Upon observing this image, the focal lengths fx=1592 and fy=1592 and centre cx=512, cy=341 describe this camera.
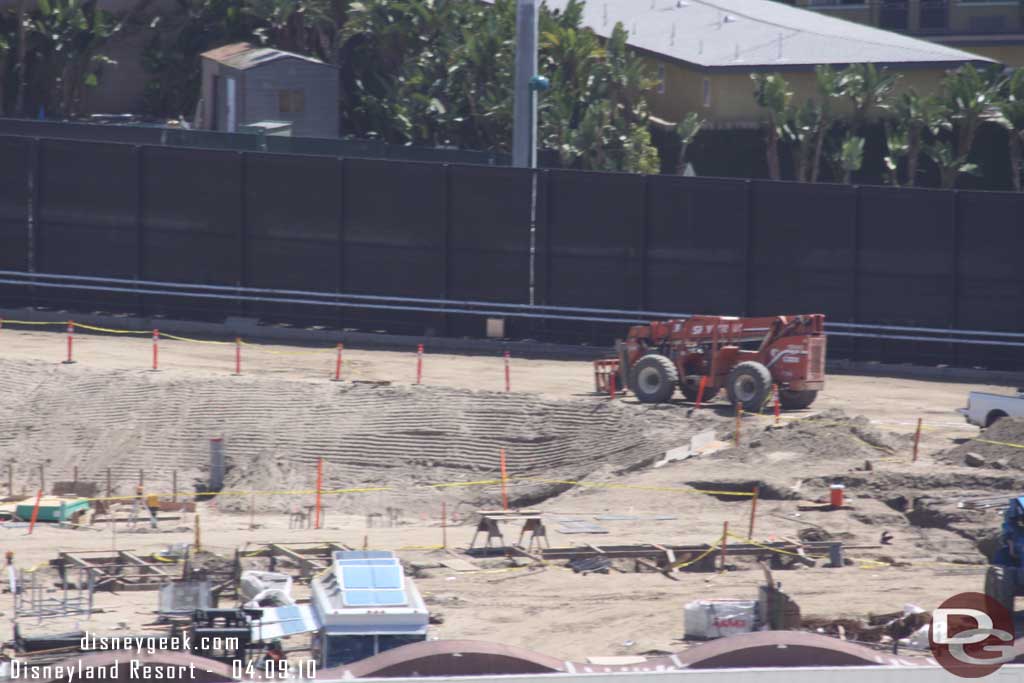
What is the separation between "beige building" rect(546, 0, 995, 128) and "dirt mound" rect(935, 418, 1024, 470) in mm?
21760

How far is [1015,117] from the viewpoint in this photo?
147ft

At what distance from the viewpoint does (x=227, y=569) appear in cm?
2192

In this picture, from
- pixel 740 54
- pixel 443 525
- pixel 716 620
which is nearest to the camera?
pixel 716 620

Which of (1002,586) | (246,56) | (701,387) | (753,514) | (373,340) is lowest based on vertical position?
(753,514)

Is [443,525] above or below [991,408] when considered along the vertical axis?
below

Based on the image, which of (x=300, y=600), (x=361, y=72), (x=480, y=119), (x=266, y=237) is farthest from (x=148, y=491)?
(x=361, y=72)

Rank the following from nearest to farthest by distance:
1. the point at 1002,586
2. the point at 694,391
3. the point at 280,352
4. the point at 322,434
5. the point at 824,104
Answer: the point at 1002,586 < the point at 322,434 < the point at 694,391 < the point at 280,352 < the point at 824,104

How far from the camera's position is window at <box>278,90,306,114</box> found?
162ft

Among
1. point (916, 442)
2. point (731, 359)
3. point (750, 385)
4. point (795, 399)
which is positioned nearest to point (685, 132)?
point (731, 359)

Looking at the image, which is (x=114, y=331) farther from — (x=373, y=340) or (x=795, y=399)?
(x=795, y=399)

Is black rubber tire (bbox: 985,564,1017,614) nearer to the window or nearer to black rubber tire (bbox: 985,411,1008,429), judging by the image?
black rubber tire (bbox: 985,411,1008,429)

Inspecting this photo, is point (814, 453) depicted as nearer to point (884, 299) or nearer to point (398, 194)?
point (884, 299)

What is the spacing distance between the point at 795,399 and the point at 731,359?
1482mm

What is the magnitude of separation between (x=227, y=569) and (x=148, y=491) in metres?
7.24
